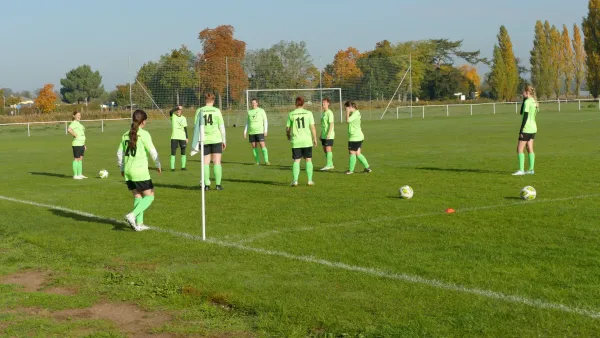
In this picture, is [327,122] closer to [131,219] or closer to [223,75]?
[131,219]

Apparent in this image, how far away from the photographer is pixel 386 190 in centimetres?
1470

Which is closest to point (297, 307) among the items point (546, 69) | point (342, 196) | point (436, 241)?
point (436, 241)

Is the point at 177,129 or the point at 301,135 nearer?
the point at 301,135

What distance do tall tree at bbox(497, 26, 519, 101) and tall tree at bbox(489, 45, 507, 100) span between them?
32cm

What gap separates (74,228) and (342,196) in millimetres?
4947

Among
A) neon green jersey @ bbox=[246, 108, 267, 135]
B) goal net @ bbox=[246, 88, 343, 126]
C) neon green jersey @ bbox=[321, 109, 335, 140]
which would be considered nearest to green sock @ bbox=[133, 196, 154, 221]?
neon green jersey @ bbox=[321, 109, 335, 140]

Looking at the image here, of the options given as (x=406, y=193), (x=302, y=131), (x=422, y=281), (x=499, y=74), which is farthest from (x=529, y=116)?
(x=499, y=74)

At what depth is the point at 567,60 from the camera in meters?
97.1

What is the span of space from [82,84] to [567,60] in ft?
287

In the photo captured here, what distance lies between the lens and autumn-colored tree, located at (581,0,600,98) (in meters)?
79.9

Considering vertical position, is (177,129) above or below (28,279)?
above

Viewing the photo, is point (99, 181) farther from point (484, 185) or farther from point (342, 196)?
point (484, 185)

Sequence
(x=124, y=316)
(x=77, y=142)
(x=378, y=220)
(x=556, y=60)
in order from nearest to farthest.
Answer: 1. (x=124, y=316)
2. (x=378, y=220)
3. (x=77, y=142)
4. (x=556, y=60)

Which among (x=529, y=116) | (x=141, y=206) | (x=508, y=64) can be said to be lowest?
(x=141, y=206)
